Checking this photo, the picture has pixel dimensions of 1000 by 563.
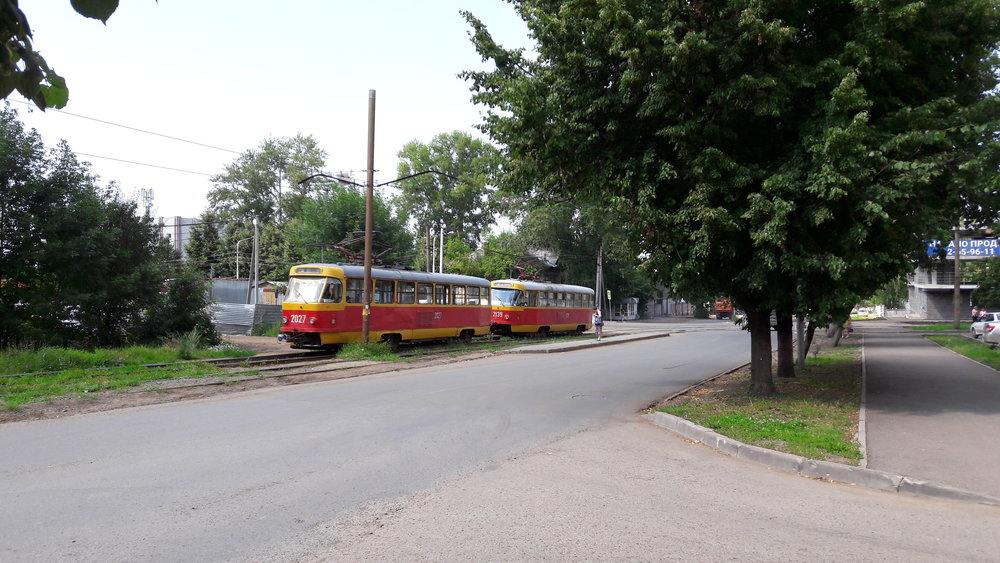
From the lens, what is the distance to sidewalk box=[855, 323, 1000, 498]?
6699 mm

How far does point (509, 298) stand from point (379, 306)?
1094cm

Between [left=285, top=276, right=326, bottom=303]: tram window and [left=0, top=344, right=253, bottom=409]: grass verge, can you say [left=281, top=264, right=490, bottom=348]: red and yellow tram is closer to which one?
[left=285, top=276, right=326, bottom=303]: tram window

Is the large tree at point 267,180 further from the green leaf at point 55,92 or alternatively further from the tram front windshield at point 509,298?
the green leaf at point 55,92

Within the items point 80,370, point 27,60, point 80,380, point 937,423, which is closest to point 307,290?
point 80,370

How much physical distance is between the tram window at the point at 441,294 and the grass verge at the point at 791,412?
1317cm

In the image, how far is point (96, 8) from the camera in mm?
2068

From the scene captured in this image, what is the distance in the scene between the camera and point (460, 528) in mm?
4961

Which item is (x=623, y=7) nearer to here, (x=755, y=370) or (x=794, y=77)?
(x=794, y=77)

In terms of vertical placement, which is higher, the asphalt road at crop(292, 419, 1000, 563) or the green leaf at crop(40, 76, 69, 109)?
the green leaf at crop(40, 76, 69, 109)

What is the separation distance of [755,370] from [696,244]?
145 inches

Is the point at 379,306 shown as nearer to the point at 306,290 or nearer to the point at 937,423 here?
the point at 306,290

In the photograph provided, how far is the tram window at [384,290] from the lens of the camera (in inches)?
896

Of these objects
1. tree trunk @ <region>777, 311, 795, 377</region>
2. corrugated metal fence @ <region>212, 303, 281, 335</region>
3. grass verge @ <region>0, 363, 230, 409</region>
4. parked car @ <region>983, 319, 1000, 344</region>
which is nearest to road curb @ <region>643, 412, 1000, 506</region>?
tree trunk @ <region>777, 311, 795, 377</region>

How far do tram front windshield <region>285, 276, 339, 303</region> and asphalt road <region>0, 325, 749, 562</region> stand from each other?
6812 mm
